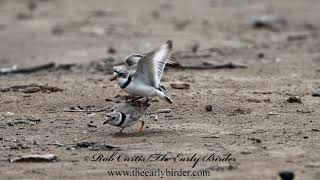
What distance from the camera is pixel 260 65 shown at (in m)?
11.1

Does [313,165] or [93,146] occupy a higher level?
[313,165]

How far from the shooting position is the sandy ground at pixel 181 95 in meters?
6.43

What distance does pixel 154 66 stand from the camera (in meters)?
7.67

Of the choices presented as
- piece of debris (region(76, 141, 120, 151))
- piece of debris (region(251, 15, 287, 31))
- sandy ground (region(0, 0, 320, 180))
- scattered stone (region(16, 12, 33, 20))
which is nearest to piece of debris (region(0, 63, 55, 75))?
sandy ground (region(0, 0, 320, 180))

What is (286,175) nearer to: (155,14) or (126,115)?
(126,115)

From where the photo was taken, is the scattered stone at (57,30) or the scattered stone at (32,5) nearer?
the scattered stone at (57,30)

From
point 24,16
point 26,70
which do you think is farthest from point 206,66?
point 24,16

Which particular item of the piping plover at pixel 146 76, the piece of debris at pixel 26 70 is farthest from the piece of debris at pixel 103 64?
the piping plover at pixel 146 76

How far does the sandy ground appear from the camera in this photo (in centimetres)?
643

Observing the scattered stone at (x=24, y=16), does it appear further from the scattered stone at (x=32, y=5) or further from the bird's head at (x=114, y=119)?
the bird's head at (x=114, y=119)

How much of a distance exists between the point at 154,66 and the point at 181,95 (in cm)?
150

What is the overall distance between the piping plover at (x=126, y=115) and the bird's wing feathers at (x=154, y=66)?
0.30m

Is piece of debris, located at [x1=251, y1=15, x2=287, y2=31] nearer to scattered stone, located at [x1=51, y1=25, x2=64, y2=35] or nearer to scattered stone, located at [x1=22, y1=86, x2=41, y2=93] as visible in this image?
scattered stone, located at [x1=51, y1=25, x2=64, y2=35]

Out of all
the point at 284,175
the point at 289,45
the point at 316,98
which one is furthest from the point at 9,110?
the point at 289,45
